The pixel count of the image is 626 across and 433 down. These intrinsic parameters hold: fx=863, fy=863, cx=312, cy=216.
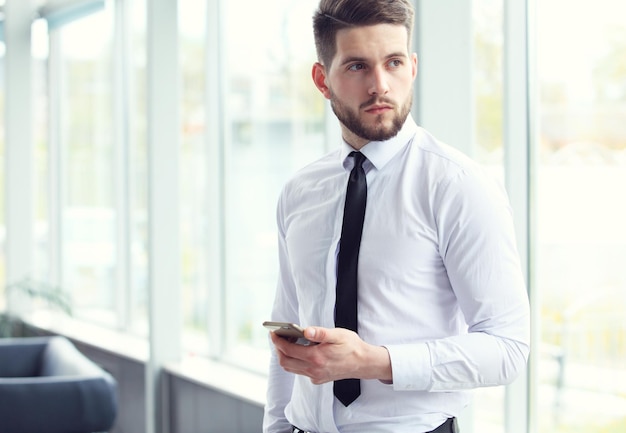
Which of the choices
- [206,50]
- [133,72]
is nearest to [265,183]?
[206,50]

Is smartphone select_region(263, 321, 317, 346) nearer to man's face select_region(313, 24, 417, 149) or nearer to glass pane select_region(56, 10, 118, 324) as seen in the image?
man's face select_region(313, 24, 417, 149)

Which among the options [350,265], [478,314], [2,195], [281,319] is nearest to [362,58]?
[350,265]

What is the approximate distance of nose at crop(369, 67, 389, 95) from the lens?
1.64 meters

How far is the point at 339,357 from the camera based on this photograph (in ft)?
4.98

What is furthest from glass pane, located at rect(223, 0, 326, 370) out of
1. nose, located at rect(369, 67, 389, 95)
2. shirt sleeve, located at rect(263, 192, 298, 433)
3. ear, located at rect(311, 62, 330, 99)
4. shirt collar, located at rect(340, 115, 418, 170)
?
nose, located at rect(369, 67, 389, 95)

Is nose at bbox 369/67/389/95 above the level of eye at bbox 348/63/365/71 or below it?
below

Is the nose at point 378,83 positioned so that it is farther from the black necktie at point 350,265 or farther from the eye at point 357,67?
the black necktie at point 350,265

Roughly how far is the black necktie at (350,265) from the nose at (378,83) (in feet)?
0.66

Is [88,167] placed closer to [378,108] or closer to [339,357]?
[378,108]

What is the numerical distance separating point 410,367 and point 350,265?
262 millimetres

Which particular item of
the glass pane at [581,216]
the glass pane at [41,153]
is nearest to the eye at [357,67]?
the glass pane at [581,216]

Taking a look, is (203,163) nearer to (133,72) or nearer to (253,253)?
(253,253)

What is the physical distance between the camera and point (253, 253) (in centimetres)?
451

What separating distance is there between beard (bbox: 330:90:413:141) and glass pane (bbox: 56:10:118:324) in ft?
14.3
